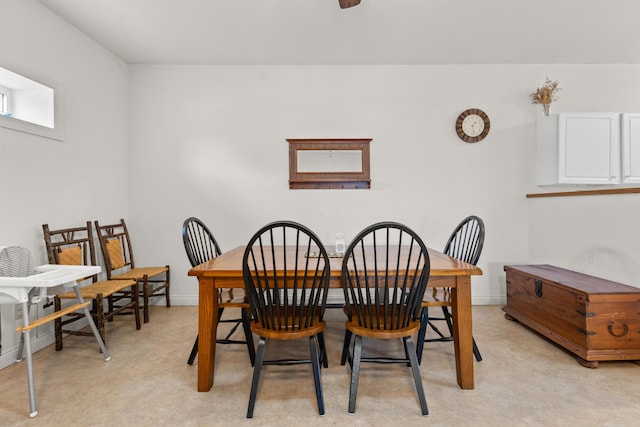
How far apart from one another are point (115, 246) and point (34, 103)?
1.37 metres

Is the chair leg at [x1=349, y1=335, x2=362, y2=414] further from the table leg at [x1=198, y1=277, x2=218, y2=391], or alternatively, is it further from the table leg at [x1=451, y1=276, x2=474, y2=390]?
the table leg at [x1=198, y1=277, x2=218, y2=391]

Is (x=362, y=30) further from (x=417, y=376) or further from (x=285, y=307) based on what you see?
(x=417, y=376)

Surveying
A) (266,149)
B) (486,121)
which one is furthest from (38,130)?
(486,121)

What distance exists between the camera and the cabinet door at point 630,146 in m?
3.15

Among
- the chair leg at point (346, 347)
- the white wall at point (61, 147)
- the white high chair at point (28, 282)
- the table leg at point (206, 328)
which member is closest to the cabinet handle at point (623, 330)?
the chair leg at point (346, 347)

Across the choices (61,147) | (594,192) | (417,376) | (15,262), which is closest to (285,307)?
(417,376)

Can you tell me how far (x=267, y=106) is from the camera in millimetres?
3496

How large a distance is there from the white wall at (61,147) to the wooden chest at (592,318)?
400 cm

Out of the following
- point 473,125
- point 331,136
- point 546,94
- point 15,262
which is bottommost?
point 15,262

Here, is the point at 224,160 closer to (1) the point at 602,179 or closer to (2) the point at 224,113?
(2) the point at 224,113

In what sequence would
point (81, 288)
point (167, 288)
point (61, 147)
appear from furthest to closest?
point (167, 288)
point (61, 147)
point (81, 288)

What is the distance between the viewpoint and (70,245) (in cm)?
271

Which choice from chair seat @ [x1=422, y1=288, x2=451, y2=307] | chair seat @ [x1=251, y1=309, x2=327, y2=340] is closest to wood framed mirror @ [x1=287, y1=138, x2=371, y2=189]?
chair seat @ [x1=422, y1=288, x2=451, y2=307]

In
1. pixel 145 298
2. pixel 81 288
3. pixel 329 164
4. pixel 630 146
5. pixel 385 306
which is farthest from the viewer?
pixel 329 164
